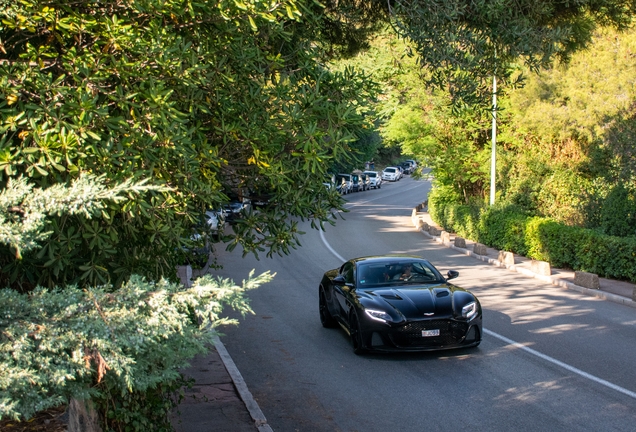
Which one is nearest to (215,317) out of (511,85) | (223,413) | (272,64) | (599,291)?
(272,64)

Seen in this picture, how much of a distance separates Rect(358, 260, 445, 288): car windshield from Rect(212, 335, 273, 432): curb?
8.55 feet

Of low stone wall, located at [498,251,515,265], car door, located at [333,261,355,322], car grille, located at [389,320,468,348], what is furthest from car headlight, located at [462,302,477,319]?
low stone wall, located at [498,251,515,265]

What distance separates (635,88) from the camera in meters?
23.9

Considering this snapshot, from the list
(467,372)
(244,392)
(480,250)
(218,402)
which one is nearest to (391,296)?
(467,372)

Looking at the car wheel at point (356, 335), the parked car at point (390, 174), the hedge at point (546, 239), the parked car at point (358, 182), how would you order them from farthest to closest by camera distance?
the parked car at point (390, 174) < the parked car at point (358, 182) < the hedge at point (546, 239) < the car wheel at point (356, 335)

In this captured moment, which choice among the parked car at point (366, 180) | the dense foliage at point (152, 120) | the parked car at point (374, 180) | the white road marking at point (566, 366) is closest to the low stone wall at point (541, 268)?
the white road marking at point (566, 366)

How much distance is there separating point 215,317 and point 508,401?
20.2 feet

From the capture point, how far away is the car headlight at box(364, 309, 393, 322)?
35.6ft

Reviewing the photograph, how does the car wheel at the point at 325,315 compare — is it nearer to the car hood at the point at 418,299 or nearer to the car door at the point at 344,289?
the car door at the point at 344,289

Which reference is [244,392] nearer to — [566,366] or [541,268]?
[566,366]

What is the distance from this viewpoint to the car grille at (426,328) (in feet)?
35.2

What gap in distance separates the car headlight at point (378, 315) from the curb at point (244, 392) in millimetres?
2222

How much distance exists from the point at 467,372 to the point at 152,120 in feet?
22.4

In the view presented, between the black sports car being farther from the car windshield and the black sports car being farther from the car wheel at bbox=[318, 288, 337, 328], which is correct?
the car wheel at bbox=[318, 288, 337, 328]
